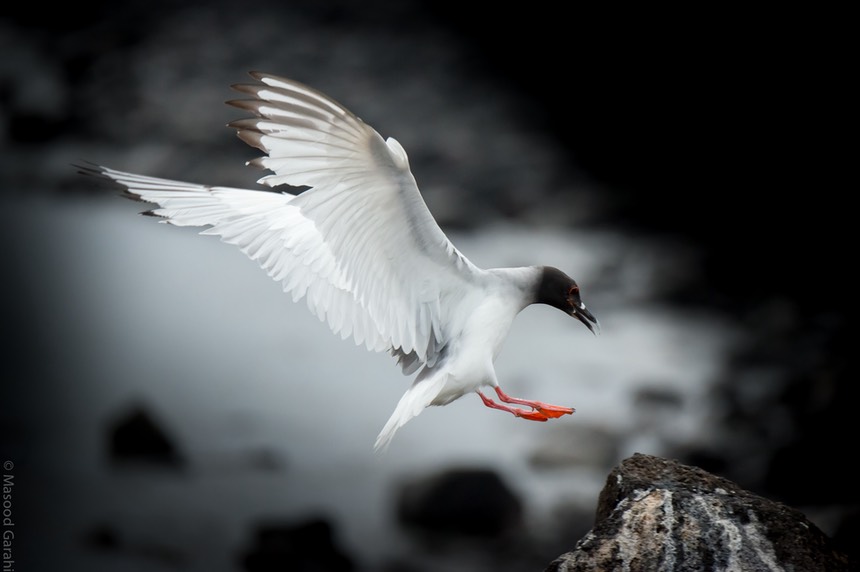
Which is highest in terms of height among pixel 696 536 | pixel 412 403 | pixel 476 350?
pixel 476 350

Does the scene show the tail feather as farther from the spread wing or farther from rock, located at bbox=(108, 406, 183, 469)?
rock, located at bbox=(108, 406, 183, 469)

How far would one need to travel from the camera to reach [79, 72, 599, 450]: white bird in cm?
294

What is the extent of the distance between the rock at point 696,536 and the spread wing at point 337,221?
0.86 meters

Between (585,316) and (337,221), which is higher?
(585,316)

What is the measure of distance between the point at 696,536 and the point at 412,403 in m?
0.89

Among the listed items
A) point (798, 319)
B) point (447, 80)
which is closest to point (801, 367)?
point (798, 319)

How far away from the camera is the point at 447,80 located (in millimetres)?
11492

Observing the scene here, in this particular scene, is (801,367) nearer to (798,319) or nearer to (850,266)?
(798,319)

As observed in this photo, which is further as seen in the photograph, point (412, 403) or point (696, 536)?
point (412, 403)

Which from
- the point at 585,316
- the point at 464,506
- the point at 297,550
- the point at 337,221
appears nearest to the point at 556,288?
the point at 585,316

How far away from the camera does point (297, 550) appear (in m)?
6.65

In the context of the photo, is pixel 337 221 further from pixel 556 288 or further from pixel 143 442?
pixel 143 442

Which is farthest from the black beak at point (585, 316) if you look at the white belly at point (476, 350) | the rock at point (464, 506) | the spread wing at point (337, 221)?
the rock at point (464, 506)

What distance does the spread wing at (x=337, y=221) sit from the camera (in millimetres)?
2865
